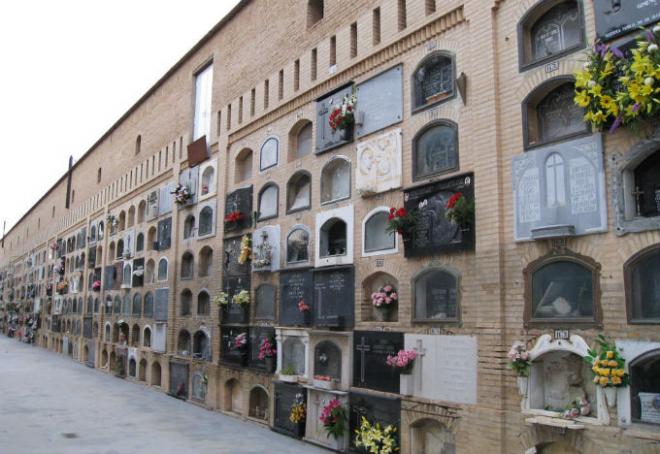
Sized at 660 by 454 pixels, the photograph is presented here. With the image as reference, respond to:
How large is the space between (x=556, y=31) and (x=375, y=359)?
6.10 m

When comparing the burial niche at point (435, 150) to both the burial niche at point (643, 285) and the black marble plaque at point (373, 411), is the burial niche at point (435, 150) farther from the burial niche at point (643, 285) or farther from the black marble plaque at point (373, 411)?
the black marble plaque at point (373, 411)

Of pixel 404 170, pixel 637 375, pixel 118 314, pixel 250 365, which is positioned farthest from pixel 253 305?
pixel 118 314

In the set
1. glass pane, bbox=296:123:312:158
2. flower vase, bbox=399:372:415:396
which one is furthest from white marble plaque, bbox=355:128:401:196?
flower vase, bbox=399:372:415:396

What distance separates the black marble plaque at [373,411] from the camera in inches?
404

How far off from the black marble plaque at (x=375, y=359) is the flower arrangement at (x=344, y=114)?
13.5 feet

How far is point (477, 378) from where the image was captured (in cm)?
891

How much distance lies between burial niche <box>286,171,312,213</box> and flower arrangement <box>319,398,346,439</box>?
4.51 metres

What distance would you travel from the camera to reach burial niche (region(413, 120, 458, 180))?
395 inches

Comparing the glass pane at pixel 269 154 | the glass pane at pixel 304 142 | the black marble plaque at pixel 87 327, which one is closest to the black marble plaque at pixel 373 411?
the glass pane at pixel 304 142

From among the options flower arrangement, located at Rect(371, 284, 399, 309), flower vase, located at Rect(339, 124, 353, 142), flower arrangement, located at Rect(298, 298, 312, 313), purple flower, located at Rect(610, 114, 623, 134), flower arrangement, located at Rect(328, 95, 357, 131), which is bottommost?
flower arrangement, located at Rect(298, 298, 312, 313)

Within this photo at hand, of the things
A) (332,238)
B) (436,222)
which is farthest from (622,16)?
(332,238)

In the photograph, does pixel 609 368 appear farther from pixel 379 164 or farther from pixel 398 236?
pixel 379 164

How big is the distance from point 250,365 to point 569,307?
8.95m

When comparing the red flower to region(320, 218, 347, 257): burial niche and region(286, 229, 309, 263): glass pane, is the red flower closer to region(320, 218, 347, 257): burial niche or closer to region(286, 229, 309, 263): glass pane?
region(320, 218, 347, 257): burial niche
